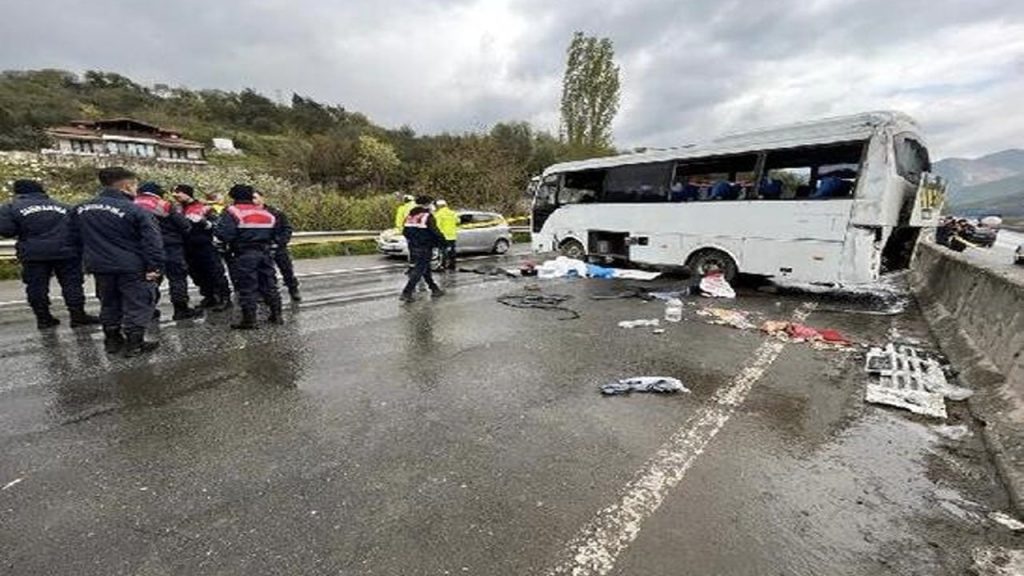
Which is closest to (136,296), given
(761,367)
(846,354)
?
(761,367)

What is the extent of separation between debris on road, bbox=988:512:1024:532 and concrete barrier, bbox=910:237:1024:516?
8 centimetres

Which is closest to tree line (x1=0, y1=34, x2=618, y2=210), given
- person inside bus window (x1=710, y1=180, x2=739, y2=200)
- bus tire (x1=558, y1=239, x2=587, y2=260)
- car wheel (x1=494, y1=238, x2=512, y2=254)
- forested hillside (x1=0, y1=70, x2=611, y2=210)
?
forested hillside (x1=0, y1=70, x2=611, y2=210)

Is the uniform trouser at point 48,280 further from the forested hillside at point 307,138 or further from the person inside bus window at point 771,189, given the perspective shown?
the forested hillside at point 307,138

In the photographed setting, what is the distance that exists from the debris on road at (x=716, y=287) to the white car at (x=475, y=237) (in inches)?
327

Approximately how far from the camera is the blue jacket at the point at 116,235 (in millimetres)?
5438

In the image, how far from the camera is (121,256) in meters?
5.52

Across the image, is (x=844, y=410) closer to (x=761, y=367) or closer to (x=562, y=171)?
(x=761, y=367)

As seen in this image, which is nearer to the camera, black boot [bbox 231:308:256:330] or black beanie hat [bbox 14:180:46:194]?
black beanie hat [bbox 14:180:46:194]

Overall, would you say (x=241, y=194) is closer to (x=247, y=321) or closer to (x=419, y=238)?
(x=247, y=321)

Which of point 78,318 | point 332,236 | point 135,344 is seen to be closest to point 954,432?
point 135,344

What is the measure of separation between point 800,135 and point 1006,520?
7455 millimetres

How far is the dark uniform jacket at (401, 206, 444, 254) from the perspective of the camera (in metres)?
8.88

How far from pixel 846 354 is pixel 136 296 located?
7837 millimetres

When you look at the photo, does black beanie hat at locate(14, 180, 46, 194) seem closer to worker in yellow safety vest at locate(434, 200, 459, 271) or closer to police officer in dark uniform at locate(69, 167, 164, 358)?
police officer in dark uniform at locate(69, 167, 164, 358)
